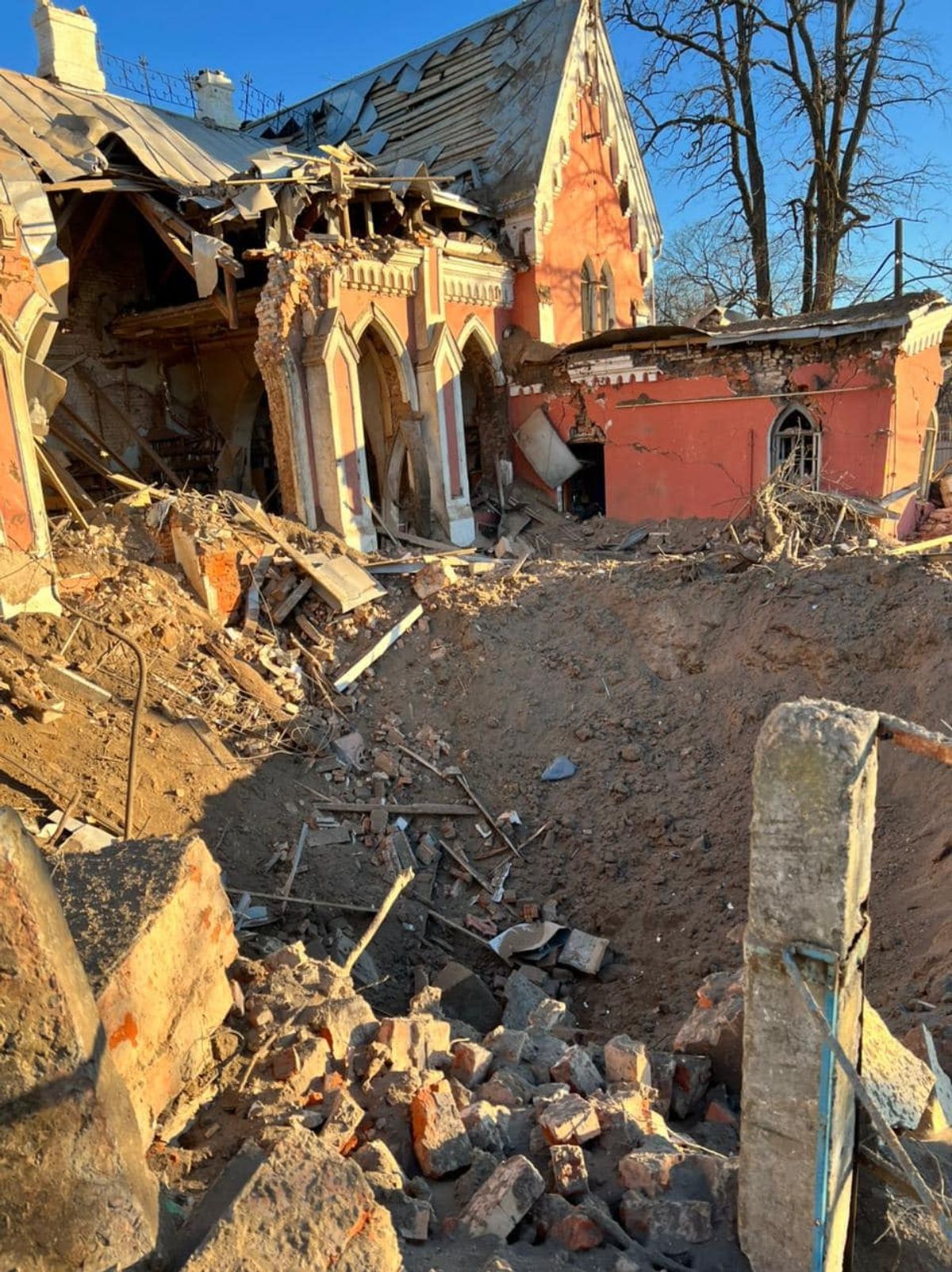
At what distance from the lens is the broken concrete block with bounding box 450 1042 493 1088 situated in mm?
4797

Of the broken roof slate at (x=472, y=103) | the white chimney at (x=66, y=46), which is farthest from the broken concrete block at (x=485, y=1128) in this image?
the white chimney at (x=66, y=46)

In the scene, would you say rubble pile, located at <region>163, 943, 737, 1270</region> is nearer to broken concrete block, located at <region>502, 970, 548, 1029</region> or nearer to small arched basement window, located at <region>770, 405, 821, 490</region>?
broken concrete block, located at <region>502, 970, 548, 1029</region>

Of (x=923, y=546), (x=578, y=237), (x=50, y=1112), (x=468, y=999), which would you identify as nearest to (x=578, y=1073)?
(x=468, y=999)

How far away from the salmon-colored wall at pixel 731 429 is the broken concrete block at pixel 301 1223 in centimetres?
1439

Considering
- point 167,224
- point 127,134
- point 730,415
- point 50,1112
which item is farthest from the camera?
point 730,415

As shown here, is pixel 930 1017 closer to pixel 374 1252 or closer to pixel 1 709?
pixel 374 1252

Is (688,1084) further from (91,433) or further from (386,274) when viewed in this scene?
(91,433)

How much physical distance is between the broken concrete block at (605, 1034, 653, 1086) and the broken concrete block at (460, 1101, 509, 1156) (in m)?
0.80

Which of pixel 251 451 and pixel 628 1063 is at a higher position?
pixel 251 451

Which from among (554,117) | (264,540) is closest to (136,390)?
(264,540)

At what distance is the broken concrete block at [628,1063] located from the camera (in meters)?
4.73

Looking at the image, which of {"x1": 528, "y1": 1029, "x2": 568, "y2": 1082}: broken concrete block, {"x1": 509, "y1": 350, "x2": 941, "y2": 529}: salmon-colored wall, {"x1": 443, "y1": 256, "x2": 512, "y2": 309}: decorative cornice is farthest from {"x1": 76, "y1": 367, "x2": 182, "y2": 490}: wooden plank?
{"x1": 528, "y1": 1029, "x2": 568, "y2": 1082}: broken concrete block

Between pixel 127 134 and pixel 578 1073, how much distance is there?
15821mm

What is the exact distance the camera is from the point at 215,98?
21.8m
